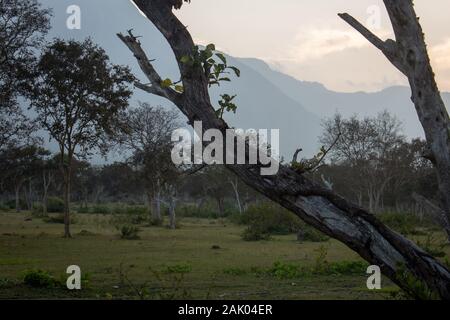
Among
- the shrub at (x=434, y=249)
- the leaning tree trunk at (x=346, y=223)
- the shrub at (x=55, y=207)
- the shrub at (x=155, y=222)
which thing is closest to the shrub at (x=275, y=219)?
the shrub at (x=155, y=222)

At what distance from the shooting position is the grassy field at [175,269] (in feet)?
30.6

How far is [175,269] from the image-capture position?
489 inches

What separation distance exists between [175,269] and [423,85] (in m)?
9.31

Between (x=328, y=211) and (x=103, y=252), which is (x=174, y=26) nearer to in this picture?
(x=328, y=211)

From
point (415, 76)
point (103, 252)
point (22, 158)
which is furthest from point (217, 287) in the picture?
point (22, 158)

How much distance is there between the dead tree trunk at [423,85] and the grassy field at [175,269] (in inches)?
82.1

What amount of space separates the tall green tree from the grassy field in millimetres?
5748

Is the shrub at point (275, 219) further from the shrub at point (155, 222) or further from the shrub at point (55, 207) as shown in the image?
the shrub at point (55, 207)

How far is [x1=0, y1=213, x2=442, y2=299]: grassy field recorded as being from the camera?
9.31 m

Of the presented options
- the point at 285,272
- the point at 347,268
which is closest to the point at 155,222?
the point at 347,268

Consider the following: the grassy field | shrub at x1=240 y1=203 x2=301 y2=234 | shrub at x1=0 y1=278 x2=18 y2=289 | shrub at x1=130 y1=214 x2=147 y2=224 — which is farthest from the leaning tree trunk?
shrub at x1=130 y1=214 x2=147 y2=224

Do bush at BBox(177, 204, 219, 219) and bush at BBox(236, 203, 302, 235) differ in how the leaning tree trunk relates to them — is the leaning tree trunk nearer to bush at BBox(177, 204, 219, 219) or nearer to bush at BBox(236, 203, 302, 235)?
bush at BBox(236, 203, 302, 235)

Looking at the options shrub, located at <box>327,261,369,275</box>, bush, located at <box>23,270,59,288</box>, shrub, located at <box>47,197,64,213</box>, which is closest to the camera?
bush, located at <box>23,270,59,288</box>

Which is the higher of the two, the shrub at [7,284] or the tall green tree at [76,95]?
the tall green tree at [76,95]
